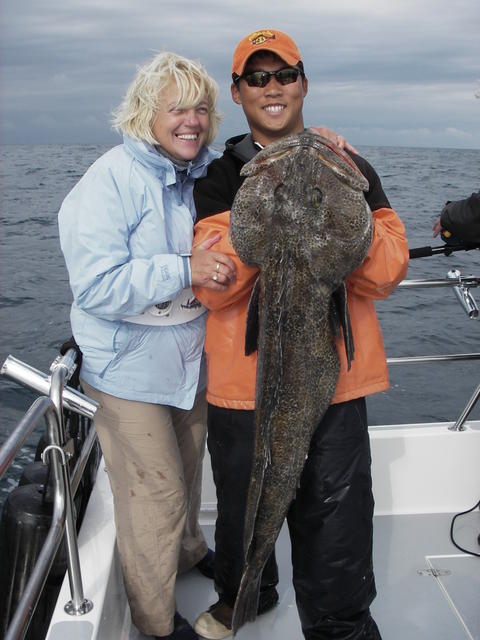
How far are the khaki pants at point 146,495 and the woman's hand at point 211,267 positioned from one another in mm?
651

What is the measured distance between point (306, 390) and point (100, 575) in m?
1.24

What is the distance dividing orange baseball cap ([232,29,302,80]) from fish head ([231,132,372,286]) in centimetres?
57

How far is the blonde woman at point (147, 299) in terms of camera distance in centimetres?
257

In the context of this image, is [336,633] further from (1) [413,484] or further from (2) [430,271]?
(2) [430,271]

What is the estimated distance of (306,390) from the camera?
242 centimetres

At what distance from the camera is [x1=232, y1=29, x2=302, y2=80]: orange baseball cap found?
263cm

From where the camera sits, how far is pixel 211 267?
2.45m

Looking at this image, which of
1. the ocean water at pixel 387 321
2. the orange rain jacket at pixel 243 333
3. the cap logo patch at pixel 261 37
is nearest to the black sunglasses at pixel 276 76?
the cap logo patch at pixel 261 37

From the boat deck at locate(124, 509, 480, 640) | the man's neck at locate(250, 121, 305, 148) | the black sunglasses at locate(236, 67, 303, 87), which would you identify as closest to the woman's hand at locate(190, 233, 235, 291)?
the man's neck at locate(250, 121, 305, 148)

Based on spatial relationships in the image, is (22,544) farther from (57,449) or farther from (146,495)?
(57,449)

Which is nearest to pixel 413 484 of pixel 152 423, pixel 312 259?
pixel 152 423

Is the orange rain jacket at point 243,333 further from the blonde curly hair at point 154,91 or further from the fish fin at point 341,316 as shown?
the blonde curly hair at point 154,91

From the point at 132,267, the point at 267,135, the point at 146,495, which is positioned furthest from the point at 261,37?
the point at 146,495

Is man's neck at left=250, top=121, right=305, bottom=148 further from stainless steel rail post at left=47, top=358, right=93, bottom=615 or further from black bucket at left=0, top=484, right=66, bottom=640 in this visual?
black bucket at left=0, top=484, right=66, bottom=640
